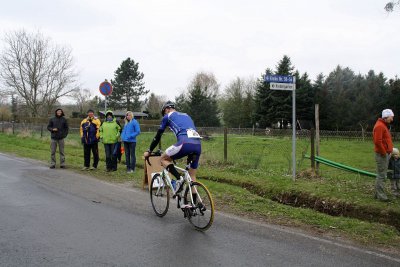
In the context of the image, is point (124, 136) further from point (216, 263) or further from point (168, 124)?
point (216, 263)

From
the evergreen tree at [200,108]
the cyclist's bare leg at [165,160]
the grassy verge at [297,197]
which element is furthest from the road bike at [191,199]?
the evergreen tree at [200,108]

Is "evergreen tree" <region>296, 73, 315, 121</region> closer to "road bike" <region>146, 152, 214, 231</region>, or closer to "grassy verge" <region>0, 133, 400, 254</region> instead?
"grassy verge" <region>0, 133, 400, 254</region>

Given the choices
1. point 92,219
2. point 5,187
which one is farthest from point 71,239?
point 5,187

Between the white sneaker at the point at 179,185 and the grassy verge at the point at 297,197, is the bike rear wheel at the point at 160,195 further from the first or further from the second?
the grassy verge at the point at 297,197

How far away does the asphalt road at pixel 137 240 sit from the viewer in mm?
4582

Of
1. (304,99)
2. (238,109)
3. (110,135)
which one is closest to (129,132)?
(110,135)

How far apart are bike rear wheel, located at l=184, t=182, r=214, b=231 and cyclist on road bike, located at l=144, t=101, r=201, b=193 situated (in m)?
0.31

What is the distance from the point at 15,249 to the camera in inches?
189

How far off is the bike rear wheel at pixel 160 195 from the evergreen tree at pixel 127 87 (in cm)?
7093

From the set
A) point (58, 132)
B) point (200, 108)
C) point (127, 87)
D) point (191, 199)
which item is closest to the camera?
point (191, 199)

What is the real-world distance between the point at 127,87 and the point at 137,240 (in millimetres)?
73046

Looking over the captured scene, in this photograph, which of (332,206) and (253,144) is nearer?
(332,206)

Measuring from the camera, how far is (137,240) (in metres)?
5.31

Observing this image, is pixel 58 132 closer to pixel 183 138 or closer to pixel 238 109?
pixel 183 138
